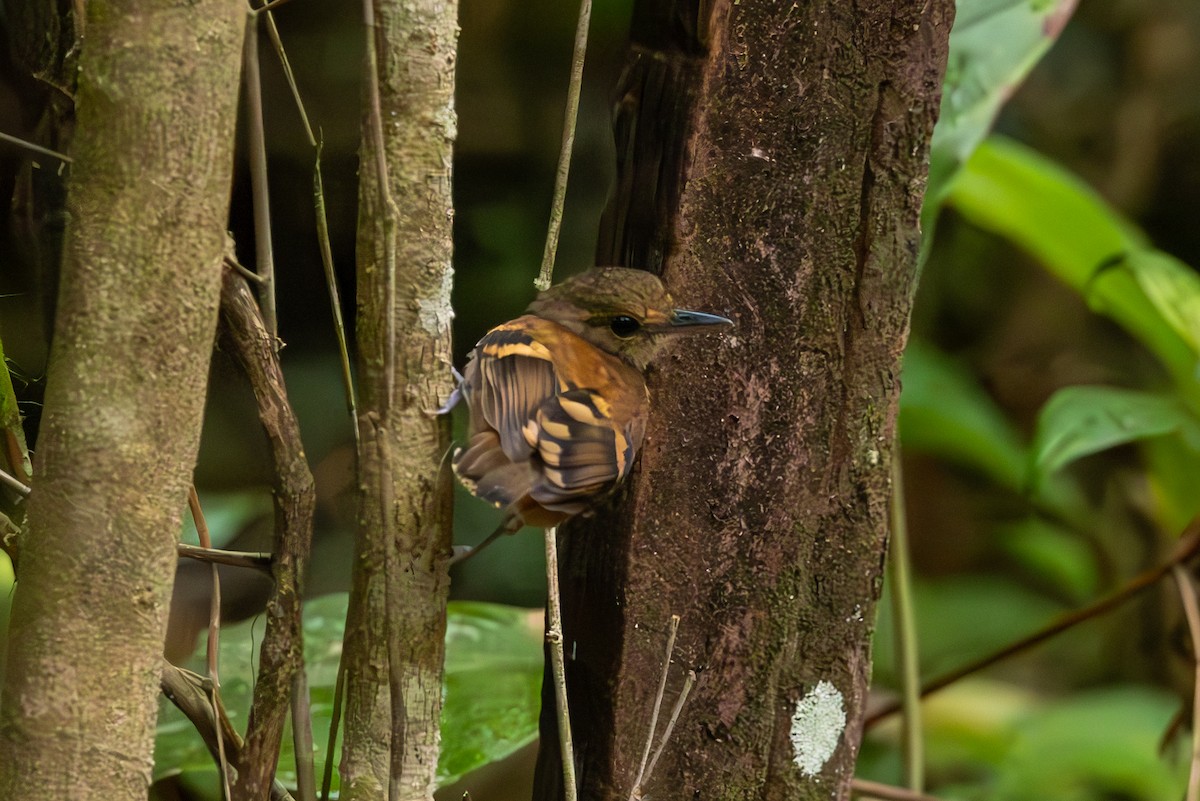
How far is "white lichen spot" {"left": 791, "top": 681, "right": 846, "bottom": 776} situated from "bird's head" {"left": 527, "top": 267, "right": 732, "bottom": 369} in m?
0.47

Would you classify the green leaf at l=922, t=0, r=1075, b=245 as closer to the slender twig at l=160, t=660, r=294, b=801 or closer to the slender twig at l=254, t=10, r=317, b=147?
the slender twig at l=254, t=10, r=317, b=147

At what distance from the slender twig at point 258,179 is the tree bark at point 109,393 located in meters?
0.20

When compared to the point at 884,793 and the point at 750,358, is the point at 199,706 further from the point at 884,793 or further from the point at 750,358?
the point at 884,793

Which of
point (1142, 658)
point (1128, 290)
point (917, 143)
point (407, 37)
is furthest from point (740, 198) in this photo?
point (1142, 658)

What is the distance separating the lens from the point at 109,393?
2.93 ft

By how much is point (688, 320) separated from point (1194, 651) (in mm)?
1408

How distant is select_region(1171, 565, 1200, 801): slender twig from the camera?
2.09m

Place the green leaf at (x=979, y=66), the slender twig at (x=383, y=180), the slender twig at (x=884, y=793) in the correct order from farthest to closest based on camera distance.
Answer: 1. the slender twig at (x=884, y=793)
2. the green leaf at (x=979, y=66)
3. the slender twig at (x=383, y=180)

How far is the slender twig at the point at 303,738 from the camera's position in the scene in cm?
122

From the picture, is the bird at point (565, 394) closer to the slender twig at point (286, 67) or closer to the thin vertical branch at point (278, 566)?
the thin vertical branch at point (278, 566)

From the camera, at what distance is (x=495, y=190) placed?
5.59 ft

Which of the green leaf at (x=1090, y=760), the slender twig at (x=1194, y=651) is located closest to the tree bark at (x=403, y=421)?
the slender twig at (x=1194, y=651)

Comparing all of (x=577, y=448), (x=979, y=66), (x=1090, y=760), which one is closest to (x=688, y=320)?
(x=577, y=448)

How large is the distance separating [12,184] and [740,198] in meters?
0.80
